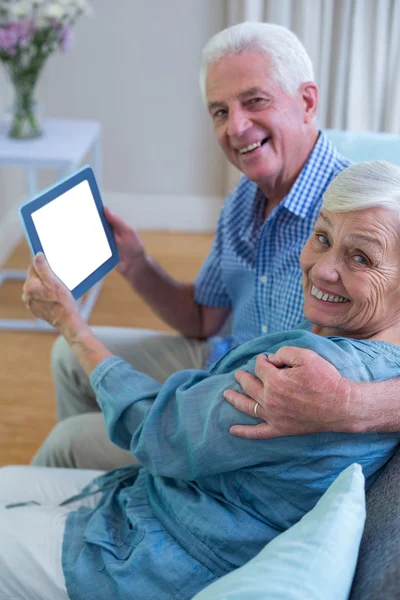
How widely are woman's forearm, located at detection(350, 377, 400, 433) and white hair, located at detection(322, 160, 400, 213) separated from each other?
0.25m

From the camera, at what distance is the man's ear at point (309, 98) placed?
4.99ft

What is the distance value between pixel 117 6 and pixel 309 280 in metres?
2.72

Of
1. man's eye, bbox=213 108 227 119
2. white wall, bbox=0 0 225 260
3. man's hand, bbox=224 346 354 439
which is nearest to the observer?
man's hand, bbox=224 346 354 439

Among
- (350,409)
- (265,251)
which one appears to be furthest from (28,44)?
(350,409)

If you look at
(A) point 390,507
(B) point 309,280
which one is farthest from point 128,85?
(A) point 390,507

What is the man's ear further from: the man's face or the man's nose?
the man's nose

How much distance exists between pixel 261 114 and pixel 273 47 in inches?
5.2

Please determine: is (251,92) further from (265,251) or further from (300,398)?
(300,398)

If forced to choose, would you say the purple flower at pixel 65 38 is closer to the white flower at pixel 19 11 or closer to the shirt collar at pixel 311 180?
the white flower at pixel 19 11

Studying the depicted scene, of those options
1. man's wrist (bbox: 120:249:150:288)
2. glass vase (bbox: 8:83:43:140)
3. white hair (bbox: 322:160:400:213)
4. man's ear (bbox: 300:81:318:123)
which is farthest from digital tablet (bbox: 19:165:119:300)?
glass vase (bbox: 8:83:43:140)

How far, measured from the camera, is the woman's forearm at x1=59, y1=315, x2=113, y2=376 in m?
1.29

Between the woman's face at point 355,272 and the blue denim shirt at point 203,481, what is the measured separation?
7 centimetres

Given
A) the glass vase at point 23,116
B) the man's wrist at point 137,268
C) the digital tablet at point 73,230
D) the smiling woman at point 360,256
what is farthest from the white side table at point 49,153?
the smiling woman at point 360,256

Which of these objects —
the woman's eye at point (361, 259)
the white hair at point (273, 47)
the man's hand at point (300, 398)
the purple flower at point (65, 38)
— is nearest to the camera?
the man's hand at point (300, 398)
